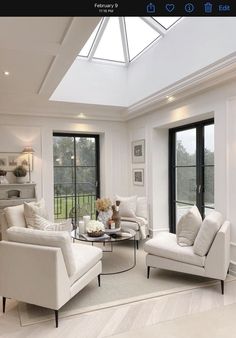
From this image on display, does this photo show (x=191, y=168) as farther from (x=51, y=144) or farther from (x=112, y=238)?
(x=51, y=144)

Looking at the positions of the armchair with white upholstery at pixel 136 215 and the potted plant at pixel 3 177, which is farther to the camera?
the potted plant at pixel 3 177


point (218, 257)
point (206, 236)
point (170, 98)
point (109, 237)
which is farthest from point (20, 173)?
point (218, 257)

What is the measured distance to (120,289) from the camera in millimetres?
3180

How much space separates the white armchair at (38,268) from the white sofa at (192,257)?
1189 millimetres

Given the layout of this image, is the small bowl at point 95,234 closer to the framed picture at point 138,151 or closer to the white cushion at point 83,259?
the white cushion at point 83,259

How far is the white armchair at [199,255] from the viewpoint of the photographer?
3021 millimetres

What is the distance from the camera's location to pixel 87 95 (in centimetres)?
517

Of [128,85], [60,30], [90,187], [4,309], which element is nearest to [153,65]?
[128,85]

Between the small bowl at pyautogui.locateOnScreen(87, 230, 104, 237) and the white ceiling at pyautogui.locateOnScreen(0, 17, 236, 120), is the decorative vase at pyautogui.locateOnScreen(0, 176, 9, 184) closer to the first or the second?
the white ceiling at pyautogui.locateOnScreen(0, 17, 236, 120)

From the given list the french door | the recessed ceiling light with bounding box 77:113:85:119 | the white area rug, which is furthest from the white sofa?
the recessed ceiling light with bounding box 77:113:85:119

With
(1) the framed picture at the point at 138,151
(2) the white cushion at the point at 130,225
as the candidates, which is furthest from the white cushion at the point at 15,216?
(1) the framed picture at the point at 138,151

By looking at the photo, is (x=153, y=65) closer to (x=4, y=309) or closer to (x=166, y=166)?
(x=166, y=166)

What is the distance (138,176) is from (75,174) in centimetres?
149
